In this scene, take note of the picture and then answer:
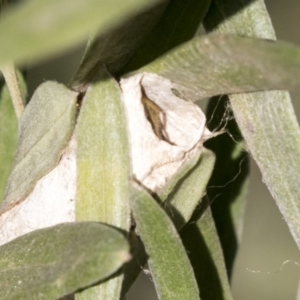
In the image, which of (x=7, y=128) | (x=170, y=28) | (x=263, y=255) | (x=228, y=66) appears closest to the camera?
(x=228, y=66)

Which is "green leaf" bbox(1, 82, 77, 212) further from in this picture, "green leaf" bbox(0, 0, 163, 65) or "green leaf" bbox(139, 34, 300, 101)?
"green leaf" bbox(0, 0, 163, 65)

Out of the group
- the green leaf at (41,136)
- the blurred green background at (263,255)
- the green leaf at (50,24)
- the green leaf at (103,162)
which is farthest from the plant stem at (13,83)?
the blurred green background at (263,255)

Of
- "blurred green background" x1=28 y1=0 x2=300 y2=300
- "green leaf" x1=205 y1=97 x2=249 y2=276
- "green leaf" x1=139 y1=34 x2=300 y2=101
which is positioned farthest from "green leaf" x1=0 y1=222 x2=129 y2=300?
"blurred green background" x1=28 y1=0 x2=300 y2=300

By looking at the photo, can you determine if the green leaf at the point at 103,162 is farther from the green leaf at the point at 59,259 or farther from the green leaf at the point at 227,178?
the green leaf at the point at 227,178

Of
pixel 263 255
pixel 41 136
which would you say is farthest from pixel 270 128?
pixel 263 255

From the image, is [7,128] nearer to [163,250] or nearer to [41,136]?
[41,136]
